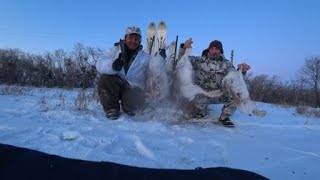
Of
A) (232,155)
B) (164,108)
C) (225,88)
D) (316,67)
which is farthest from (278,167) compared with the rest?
(316,67)

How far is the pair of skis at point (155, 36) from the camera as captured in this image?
7195 millimetres

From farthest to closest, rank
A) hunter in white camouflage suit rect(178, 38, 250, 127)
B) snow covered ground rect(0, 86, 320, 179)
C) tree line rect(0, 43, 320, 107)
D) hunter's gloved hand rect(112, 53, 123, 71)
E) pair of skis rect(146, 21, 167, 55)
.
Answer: tree line rect(0, 43, 320, 107), pair of skis rect(146, 21, 167, 55), hunter in white camouflage suit rect(178, 38, 250, 127), hunter's gloved hand rect(112, 53, 123, 71), snow covered ground rect(0, 86, 320, 179)

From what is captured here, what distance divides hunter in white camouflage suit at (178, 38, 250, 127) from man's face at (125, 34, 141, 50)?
2.29ft

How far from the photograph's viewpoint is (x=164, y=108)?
18.9ft

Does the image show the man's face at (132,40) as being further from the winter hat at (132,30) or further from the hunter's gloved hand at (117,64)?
the hunter's gloved hand at (117,64)

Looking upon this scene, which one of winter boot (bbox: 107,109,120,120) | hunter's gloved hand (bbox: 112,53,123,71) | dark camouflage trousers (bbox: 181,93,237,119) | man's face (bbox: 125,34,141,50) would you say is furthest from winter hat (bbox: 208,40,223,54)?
winter boot (bbox: 107,109,120,120)

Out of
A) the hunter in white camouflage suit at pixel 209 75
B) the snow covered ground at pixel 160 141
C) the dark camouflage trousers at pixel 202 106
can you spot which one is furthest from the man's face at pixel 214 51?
the snow covered ground at pixel 160 141

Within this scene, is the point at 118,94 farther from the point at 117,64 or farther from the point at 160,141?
the point at 160,141

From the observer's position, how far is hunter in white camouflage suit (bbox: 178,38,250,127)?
5500 mm

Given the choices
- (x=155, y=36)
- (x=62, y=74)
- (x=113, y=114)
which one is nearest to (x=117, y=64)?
(x=113, y=114)

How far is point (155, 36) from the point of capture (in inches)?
289

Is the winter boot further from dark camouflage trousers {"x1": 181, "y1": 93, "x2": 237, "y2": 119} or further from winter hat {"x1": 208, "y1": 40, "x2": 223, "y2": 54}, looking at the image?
winter hat {"x1": 208, "y1": 40, "x2": 223, "y2": 54}

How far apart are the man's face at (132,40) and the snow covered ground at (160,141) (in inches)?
40.6

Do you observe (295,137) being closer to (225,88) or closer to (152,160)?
(225,88)
